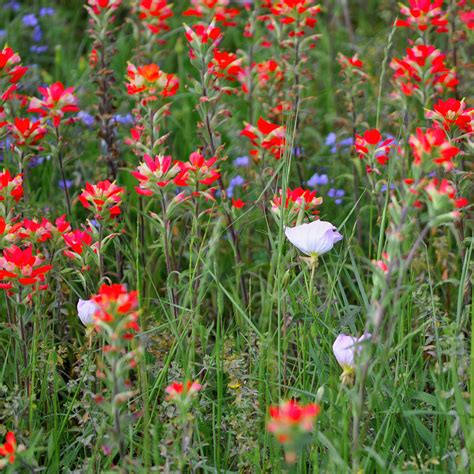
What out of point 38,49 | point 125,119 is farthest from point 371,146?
point 38,49

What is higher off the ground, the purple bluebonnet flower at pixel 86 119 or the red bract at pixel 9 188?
the red bract at pixel 9 188

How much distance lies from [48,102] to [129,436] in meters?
1.28

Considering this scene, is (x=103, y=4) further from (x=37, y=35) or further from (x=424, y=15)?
(x=37, y=35)

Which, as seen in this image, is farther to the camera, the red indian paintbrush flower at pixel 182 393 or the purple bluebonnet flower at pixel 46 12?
the purple bluebonnet flower at pixel 46 12

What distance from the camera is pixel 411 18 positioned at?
330cm

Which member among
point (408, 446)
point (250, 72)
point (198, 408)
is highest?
point (250, 72)

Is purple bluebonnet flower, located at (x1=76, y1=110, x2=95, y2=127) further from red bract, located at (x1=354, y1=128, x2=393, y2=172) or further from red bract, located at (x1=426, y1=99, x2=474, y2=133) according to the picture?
red bract, located at (x1=426, y1=99, x2=474, y2=133)

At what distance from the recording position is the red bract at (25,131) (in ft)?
9.43

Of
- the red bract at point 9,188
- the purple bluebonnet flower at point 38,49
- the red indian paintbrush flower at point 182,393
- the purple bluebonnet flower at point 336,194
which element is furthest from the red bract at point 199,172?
the purple bluebonnet flower at point 38,49

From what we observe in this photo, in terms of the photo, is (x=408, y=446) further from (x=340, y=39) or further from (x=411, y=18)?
A: (x=340, y=39)

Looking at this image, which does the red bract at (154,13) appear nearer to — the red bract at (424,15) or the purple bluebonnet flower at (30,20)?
the red bract at (424,15)

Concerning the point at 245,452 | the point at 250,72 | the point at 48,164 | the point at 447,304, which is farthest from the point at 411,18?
the point at 245,452

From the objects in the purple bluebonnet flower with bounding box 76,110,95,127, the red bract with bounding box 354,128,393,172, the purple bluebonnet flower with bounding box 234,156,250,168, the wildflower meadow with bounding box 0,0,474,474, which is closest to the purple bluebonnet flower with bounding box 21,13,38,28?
the wildflower meadow with bounding box 0,0,474,474

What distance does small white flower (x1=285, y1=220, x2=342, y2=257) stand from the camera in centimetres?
232
